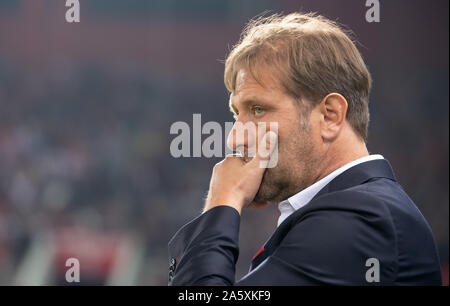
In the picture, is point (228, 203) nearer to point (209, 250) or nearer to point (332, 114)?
point (209, 250)

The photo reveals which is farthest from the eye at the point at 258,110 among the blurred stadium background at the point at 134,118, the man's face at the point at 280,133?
the blurred stadium background at the point at 134,118

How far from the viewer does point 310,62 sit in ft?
4.03

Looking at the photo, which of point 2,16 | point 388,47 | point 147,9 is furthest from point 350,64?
point 2,16

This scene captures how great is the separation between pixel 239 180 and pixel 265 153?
90 mm

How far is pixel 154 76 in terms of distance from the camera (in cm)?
673

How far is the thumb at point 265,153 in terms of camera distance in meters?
1.23

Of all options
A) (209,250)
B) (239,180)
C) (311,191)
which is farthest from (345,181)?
(209,250)

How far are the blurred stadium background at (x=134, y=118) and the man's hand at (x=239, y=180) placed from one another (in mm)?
3945

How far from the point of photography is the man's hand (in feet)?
3.88

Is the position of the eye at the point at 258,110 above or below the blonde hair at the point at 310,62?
below

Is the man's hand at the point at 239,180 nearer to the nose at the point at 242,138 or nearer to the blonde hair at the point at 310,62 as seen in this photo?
the nose at the point at 242,138

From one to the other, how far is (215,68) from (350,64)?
18.7 feet
